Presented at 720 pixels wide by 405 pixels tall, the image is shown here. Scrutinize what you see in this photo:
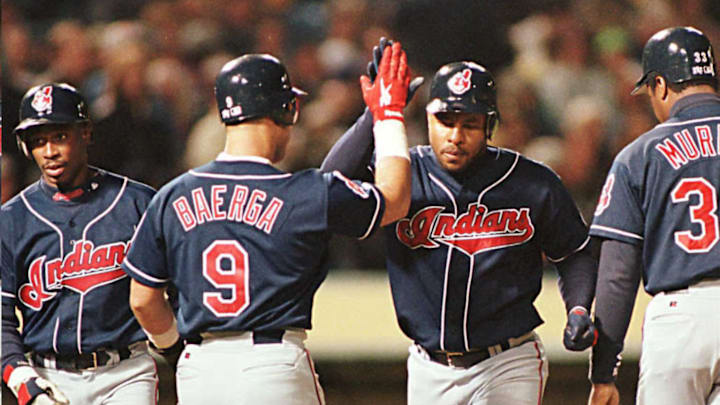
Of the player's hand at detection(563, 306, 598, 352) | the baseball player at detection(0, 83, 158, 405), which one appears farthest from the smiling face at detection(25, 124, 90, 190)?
the player's hand at detection(563, 306, 598, 352)

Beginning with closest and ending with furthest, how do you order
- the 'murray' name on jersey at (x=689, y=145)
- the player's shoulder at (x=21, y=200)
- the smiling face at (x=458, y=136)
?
1. the 'murray' name on jersey at (x=689, y=145)
2. the smiling face at (x=458, y=136)
3. the player's shoulder at (x=21, y=200)

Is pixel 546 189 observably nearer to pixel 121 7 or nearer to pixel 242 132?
pixel 242 132

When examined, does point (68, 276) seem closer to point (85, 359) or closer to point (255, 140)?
point (85, 359)

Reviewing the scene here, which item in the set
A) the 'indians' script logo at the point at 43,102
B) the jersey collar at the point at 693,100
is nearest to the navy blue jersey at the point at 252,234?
the 'indians' script logo at the point at 43,102

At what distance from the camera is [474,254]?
3.04 metres

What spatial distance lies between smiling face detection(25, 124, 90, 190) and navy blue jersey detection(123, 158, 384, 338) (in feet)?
2.18

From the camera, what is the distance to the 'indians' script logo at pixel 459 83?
3.01 m

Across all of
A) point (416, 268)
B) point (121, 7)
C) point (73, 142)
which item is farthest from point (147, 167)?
point (416, 268)

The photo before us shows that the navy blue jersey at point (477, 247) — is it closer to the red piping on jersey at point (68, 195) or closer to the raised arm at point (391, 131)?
the raised arm at point (391, 131)

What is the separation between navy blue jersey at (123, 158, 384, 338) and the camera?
254 cm

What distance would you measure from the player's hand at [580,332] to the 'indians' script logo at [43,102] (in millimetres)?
1835

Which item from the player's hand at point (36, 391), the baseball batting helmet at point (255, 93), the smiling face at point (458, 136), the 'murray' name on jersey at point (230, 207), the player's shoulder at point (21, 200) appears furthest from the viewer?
the player's shoulder at point (21, 200)

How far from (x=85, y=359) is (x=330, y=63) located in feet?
13.2

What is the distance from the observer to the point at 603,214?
304 cm
